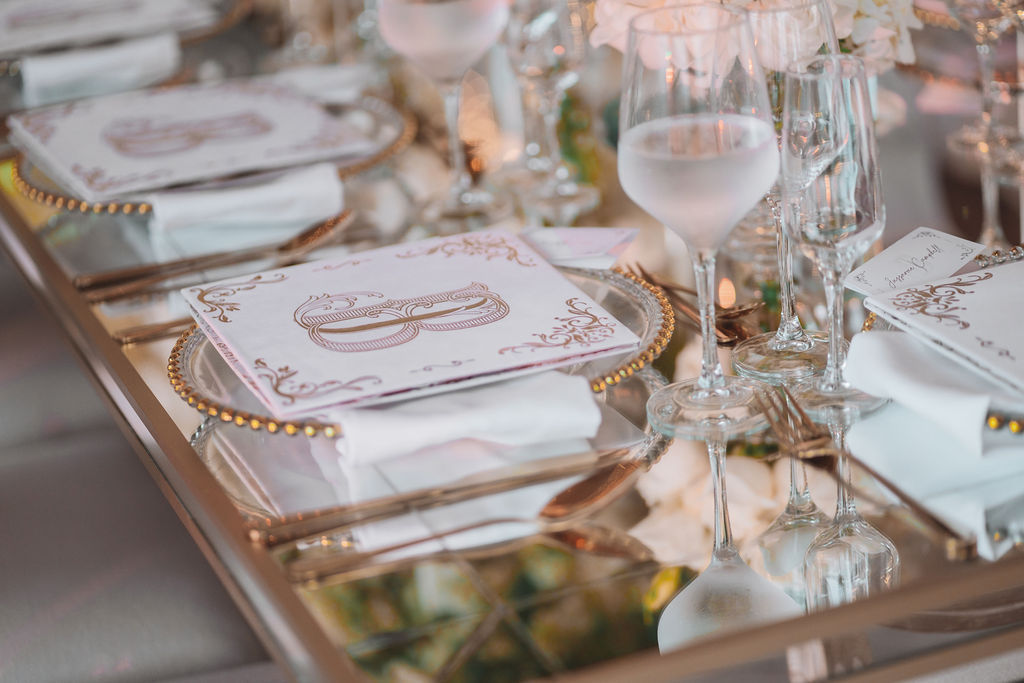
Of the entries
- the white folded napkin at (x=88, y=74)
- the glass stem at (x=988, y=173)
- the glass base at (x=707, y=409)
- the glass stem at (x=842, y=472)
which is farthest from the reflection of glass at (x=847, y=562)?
the white folded napkin at (x=88, y=74)

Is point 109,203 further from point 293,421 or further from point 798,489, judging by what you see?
point 798,489

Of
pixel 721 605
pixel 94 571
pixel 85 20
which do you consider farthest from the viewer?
pixel 85 20

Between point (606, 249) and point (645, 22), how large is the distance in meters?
0.25

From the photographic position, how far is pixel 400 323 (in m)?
0.96

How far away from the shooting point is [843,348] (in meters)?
0.94

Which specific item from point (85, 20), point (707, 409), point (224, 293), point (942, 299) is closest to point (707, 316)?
point (707, 409)

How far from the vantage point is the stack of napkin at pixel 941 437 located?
760mm

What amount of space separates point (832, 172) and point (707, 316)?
0.43 ft

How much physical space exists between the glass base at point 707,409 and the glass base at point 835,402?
0.11ft

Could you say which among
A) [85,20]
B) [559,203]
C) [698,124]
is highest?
[698,124]

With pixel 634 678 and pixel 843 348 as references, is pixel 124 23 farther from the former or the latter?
pixel 634 678

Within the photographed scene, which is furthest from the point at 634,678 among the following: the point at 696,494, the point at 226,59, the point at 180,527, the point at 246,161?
the point at 226,59

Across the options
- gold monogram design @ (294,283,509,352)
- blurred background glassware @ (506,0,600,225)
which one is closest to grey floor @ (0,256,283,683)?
gold monogram design @ (294,283,509,352)

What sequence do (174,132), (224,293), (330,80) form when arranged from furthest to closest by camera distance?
(330,80) → (174,132) → (224,293)
